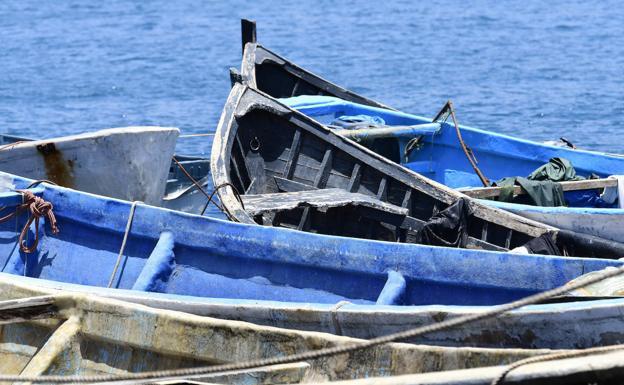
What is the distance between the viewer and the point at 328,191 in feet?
33.2

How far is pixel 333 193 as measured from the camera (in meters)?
10.0

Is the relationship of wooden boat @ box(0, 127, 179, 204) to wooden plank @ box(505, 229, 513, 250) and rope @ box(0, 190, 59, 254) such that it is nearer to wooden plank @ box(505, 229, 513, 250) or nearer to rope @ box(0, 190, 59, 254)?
rope @ box(0, 190, 59, 254)

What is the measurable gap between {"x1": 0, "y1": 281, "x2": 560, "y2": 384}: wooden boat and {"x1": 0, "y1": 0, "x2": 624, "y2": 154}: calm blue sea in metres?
12.1

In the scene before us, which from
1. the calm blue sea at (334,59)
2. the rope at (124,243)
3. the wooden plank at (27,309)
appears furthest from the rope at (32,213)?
the calm blue sea at (334,59)

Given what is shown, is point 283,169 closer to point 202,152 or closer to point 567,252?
point 567,252

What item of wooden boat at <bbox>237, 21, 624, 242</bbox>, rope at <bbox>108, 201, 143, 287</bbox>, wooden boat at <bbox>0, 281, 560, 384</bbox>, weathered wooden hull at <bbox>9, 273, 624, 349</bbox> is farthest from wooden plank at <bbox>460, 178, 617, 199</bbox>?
wooden boat at <bbox>0, 281, 560, 384</bbox>

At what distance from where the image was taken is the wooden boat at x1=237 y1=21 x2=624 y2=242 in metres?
11.4

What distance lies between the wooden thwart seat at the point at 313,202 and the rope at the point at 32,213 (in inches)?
72.1

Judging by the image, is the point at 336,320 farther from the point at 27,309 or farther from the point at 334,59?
the point at 334,59

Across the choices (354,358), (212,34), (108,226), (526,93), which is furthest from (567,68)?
(354,358)

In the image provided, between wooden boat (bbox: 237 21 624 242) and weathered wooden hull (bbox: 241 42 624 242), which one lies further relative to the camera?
weathered wooden hull (bbox: 241 42 624 242)

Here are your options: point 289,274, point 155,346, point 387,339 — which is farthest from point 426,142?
point 387,339

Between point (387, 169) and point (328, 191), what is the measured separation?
634mm

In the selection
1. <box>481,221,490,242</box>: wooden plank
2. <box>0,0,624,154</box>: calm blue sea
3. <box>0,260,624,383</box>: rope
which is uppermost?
<box>0,260,624,383</box>: rope
